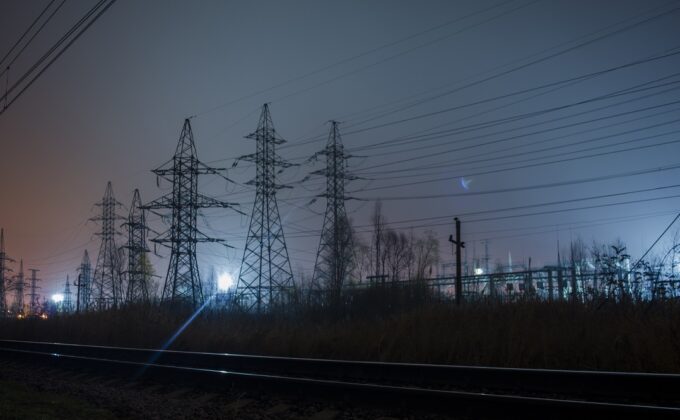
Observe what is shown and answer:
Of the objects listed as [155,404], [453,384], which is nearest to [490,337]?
[453,384]

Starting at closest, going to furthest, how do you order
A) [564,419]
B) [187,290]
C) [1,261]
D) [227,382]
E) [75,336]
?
1. [564,419]
2. [227,382]
3. [75,336]
4. [187,290]
5. [1,261]

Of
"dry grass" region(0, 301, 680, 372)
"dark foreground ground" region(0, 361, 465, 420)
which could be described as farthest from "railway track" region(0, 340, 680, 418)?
"dry grass" region(0, 301, 680, 372)

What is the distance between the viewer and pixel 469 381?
39.2ft

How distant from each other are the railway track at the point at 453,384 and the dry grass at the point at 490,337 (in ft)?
8.48

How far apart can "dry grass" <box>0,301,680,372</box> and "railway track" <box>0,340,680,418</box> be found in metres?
2.59

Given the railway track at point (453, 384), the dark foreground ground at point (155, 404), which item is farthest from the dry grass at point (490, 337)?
the dark foreground ground at point (155, 404)

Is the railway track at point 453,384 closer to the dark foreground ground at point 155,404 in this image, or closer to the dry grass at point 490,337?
the dark foreground ground at point 155,404

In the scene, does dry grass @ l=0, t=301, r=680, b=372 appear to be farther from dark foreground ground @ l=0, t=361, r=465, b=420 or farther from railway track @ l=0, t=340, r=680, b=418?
dark foreground ground @ l=0, t=361, r=465, b=420

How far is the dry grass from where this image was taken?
43.2 feet

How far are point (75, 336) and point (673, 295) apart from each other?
27.0 metres

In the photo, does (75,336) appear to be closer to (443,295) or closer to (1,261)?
(443,295)

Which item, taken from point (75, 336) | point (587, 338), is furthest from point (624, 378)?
point (75, 336)

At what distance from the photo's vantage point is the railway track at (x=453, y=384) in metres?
9.17

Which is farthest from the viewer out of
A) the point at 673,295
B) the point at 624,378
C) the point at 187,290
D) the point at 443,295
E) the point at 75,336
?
the point at 187,290
